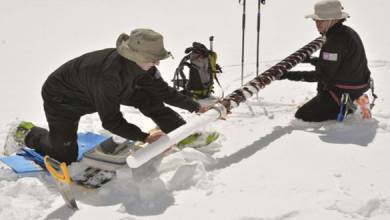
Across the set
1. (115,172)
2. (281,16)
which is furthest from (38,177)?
(281,16)

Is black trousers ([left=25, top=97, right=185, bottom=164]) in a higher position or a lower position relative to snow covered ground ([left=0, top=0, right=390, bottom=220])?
higher

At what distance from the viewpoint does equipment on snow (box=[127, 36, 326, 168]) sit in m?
4.04

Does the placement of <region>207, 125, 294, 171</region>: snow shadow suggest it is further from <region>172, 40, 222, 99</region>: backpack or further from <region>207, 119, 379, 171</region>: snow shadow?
<region>172, 40, 222, 99</region>: backpack

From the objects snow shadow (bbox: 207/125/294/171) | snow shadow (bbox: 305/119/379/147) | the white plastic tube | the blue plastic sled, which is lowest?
the blue plastic sled

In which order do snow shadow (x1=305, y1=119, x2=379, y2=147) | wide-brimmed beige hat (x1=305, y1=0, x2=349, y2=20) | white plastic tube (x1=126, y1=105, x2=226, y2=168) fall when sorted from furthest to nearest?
wide-brimmed beige hat (x1=305, y1=0, x2=349, y2=20)
snow shadow (x1=305, y1=119, x2=379, y2=147)
white plastic tube (x1=126, y1=105, x2=226, y2=168)

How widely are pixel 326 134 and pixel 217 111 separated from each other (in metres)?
1.21

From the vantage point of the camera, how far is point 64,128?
469 centimetres

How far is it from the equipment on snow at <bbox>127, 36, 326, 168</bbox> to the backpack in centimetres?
134

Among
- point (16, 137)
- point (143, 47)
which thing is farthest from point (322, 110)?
point (16, 137)

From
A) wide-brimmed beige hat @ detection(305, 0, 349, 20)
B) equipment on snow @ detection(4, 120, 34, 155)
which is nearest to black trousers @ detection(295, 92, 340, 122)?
wide-brimmed beige hat @ detection(305, 0, 349, 20)

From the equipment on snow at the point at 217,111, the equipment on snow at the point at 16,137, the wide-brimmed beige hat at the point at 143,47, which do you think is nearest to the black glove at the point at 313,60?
the equipment on snow at the point at 217,111

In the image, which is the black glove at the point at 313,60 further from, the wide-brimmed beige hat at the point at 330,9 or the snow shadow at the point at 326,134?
the snow shadow at the point at 326,134

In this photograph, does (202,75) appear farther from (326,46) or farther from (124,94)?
(124,94)

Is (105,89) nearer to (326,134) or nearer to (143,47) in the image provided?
(143,47)
